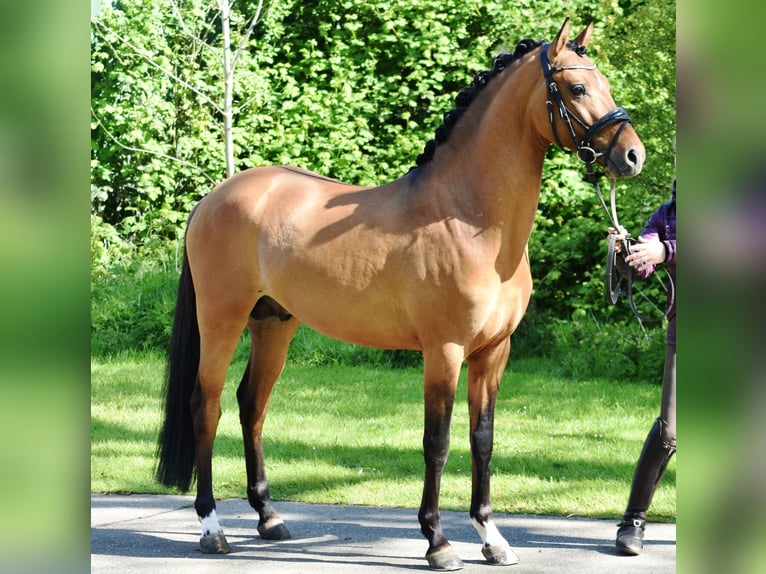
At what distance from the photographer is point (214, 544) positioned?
410 cm

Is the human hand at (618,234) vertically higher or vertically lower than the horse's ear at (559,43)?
lower

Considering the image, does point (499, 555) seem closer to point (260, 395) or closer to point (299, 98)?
point (260, 395)

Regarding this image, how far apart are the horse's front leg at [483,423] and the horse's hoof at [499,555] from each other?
6 cm

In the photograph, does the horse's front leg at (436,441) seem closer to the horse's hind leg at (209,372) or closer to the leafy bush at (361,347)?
the horse's hind leg at (209,372)

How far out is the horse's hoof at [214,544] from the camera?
4098 mm

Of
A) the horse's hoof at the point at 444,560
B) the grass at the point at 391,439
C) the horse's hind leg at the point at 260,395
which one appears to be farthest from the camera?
the grass at the point at 391,439

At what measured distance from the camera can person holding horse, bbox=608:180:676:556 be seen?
139 inches

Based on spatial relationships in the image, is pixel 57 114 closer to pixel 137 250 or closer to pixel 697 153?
pixel 697 153

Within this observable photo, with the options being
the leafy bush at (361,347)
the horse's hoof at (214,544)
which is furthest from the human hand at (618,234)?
the leafy bush at (361,347)

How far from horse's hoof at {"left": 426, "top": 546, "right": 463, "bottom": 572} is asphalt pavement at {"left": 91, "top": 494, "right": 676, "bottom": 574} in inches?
3.9

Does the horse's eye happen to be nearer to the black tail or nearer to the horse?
the horse

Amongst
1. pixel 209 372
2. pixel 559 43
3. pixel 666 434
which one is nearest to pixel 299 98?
pixel 209 372

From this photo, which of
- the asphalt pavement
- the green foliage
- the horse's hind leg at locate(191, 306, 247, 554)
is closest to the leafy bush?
the green foliage

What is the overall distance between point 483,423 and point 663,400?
764 millimetres
